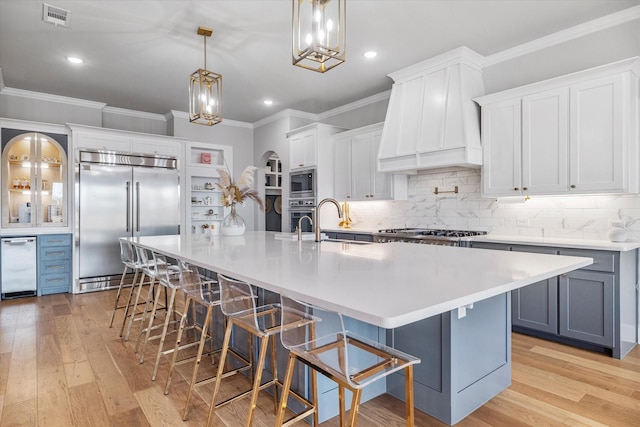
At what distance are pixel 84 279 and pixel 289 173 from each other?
339cm

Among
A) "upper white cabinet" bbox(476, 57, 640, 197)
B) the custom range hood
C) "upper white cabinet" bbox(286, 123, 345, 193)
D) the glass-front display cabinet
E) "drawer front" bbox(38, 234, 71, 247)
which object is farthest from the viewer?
"upper white cabinet" bbox(286, 123, 345, 193)

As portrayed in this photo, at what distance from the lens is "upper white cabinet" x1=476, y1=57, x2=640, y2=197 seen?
292cm

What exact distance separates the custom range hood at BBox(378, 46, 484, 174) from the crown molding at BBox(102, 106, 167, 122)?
13.7 feet

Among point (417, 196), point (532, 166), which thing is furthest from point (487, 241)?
Answer: point (417, 196)

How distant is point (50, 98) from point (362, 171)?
4.69 m

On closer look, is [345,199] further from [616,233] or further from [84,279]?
[84,279]

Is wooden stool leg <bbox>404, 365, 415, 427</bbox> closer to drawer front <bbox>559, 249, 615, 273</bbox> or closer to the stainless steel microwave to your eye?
drawer front <bbox>559, 249, 615, 273</bbox>

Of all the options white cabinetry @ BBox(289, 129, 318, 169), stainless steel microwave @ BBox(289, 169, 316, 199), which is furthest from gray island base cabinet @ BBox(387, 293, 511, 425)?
white cabinetry @ BBox(289, 129, 318, 169)

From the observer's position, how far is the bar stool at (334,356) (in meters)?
1.23

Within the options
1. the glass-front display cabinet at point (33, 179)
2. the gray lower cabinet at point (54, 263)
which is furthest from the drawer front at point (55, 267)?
the glass-front display cabinet at point (33, 179)

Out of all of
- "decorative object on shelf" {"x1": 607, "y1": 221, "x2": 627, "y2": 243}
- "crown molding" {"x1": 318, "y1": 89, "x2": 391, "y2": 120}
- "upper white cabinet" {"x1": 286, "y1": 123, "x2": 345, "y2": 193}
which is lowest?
"decorative object on shelf" {"x1": 607, "y1": 221, "x2": 627, "y2": 243}

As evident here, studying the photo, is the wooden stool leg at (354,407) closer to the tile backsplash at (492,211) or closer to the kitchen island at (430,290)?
the kitchen island at (430,290)

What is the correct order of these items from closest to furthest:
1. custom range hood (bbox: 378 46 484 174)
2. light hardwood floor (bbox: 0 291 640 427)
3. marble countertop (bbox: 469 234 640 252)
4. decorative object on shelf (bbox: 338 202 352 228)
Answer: light hardwood floor (bbox: 0 291 640 427) → marble countertop (bbox: 469 234 640 252) → custom range hood (bbox: 378 46 484 174) → decorative object on shelf (bbox: 338 202 352 228)

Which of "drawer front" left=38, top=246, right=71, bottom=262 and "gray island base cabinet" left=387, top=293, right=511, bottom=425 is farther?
"drawer front" left=38, top=246, right=71, bottom=262
